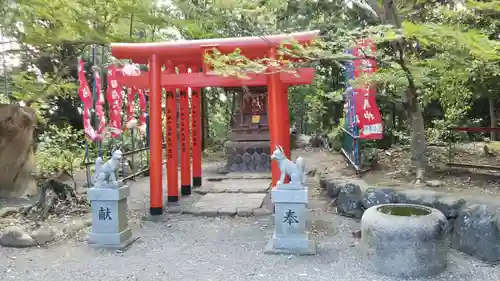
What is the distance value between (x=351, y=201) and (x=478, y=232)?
2.30m

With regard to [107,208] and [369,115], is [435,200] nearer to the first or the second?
[369,115]

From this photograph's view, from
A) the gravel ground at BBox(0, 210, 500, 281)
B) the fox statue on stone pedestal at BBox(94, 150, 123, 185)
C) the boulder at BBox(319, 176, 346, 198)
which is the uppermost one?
the fox statue on stone pedestal at BBox(94, 150, 123, 185)

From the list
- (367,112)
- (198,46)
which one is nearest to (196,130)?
(198,46)

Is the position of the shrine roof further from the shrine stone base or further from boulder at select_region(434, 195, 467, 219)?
the shrine stone base

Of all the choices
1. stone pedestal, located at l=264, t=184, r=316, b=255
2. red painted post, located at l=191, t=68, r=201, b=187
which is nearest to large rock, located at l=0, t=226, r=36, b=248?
stone pedestal, located at l=264, t=184, r=316, b=255

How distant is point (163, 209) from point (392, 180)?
437cm

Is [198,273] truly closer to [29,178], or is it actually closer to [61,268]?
[61,268]

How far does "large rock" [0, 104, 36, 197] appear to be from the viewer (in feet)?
29.2

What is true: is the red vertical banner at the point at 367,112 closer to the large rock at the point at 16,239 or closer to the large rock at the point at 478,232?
the large rock at the point at 478,232

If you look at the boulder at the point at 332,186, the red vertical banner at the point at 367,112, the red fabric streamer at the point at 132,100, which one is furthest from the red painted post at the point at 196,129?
the red vertical banner at the point at 367,112

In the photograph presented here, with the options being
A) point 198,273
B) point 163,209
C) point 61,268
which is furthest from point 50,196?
point 198,273

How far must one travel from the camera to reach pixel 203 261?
544 cm

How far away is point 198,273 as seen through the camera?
4992 millimetres

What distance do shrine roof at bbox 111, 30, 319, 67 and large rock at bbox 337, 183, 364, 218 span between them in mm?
2681
